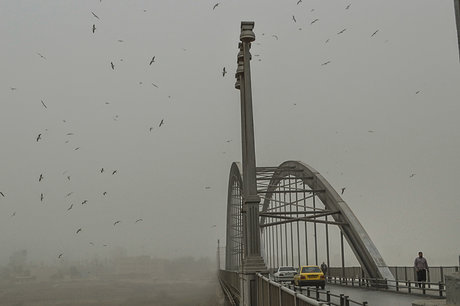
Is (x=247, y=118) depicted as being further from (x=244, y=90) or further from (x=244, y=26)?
(x=244, y=26)

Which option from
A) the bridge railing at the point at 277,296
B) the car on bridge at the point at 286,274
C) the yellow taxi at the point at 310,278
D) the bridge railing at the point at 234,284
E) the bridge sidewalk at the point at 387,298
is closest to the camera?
the bridge railing at the point at 277,296

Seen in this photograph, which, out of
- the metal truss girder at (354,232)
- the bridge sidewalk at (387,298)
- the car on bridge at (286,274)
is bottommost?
the bridge sidewalk at (387,298)

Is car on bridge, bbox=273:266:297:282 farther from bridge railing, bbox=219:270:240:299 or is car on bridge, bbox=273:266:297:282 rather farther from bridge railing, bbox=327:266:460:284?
bridge railing, bbox=327:266:460:284

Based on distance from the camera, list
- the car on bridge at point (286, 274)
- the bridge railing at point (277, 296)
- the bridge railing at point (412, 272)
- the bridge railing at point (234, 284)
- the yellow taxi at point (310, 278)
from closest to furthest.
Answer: the bridge railing at point (277, 296), the bridge railing at point (412, 272), the bridge railing at point (234, 284), the yellow taxi at point (310, 278), the car on bridge at point (286, 274)

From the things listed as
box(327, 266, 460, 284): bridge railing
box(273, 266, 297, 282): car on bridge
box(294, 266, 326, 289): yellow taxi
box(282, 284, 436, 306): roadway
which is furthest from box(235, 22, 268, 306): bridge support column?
box(273, 266, 297, 282): car on bridge

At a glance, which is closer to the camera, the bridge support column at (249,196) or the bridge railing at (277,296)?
the bridge railing at (277,296)

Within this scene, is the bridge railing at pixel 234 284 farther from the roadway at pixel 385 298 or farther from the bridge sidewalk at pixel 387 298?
the bridge sidewalk at pixel 387 298

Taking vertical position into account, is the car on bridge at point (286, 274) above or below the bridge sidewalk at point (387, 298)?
above

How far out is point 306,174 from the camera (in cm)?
4522

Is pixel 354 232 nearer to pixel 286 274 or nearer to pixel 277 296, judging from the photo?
pixel 286 274

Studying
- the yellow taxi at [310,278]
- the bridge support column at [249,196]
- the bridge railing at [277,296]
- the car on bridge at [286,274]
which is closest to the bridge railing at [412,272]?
the yellow taxi at [310,278]

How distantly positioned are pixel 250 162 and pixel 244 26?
4232mm

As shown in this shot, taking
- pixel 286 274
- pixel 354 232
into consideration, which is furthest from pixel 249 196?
pixel 286 274

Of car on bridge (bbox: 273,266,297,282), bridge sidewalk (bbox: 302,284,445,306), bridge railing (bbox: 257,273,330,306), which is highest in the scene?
bridge railing (bbox: 257,273,330,306)
